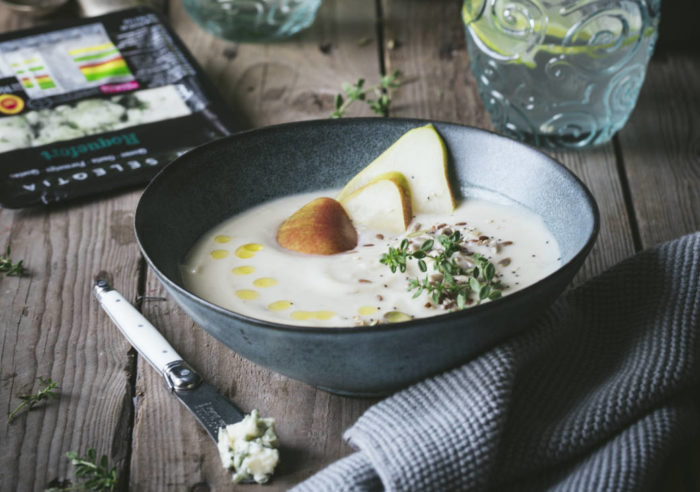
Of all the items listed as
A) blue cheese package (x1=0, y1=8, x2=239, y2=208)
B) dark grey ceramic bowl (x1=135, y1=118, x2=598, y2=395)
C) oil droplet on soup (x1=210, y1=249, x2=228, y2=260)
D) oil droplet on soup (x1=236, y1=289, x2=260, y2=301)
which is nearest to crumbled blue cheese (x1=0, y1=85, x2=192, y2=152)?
blue cheese package (x1=0, y1=8, x2=239, y2=208)

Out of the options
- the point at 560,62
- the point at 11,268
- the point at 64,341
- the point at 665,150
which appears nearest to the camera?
the point at 64,341

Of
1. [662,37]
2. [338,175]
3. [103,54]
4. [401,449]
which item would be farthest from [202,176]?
[662,37]

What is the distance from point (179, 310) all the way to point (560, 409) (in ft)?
1.44

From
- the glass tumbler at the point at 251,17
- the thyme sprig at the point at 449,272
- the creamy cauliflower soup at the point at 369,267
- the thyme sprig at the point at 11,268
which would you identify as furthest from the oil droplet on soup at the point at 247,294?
the glass tumbler at the point at 251,17

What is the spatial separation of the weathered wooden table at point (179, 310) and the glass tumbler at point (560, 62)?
0.06m

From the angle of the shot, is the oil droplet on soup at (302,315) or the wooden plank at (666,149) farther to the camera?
the wooden plank at (666,149)

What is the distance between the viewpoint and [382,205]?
3.33 ft

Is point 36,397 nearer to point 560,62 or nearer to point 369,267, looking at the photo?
point 369,267

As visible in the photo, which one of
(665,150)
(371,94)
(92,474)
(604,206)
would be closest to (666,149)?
(665,150)

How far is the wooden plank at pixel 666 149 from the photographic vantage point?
1.18 metres

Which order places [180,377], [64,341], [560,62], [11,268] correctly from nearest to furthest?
[180,377] → [64,341] → [11,268] → [560,62]

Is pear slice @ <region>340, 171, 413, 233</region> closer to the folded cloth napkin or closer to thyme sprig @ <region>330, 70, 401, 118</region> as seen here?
the folded cloth napkin

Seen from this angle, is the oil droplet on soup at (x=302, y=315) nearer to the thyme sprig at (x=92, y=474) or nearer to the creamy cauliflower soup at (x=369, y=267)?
the creamy cauliflower soup at (x=369, y=267)

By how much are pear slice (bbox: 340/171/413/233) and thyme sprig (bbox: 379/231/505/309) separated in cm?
8
